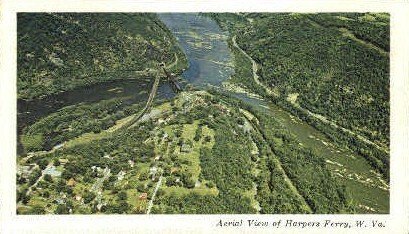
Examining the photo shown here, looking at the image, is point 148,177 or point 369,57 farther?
point 369,57

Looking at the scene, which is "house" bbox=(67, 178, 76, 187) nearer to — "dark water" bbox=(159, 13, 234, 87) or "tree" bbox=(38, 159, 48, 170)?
"tree" bbox=(38, 159, 48, 170)

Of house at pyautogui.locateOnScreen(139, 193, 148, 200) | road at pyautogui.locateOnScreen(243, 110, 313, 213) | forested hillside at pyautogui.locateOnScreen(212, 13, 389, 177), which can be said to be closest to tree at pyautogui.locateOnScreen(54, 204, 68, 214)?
house at pyautogui.locateOnScreen(139, 193, 148, 200)

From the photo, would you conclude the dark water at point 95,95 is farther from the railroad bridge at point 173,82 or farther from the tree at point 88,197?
the tree at point 88,197
